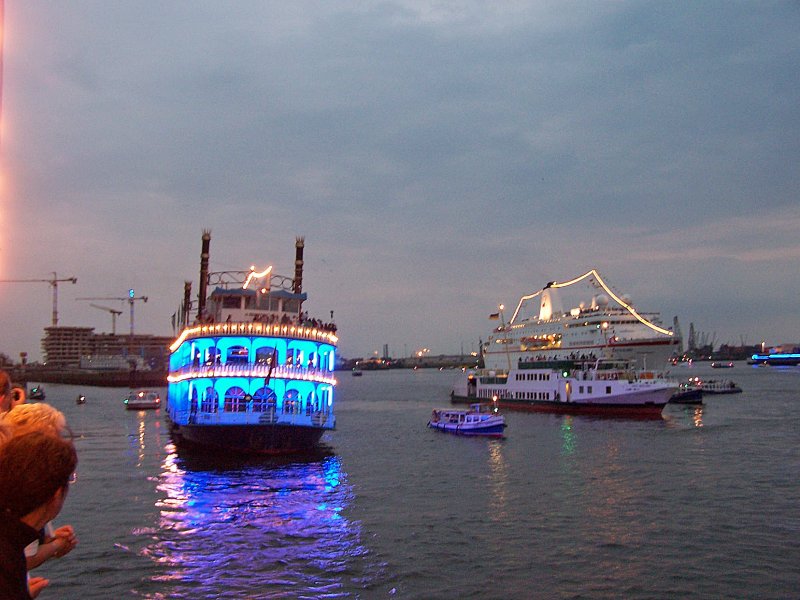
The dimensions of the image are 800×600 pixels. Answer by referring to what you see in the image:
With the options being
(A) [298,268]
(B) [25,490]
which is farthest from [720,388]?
(B) [25,490]

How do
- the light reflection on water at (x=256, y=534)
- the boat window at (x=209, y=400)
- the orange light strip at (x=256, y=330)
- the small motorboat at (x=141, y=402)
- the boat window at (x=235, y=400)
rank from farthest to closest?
the small motorboat at (x=141, y=402) → the orange light strip at (x=256, y=330) → the boat window at (x=209, y=400) → the boat window at (x=235, y=400) → the light reflection on water at (x=256, y=534)

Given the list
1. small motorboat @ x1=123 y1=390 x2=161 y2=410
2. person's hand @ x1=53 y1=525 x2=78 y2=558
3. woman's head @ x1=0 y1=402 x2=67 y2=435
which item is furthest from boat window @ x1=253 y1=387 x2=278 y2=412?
small motorboat @ x1=123 y1=390 x2=161 y2=410

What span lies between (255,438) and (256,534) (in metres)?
16.2

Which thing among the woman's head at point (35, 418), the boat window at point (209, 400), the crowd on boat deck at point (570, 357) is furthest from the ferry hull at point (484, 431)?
the woman's head at point (35, 418)

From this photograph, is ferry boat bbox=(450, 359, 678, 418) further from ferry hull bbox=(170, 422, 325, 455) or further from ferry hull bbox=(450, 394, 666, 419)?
ferry hull bbox=(170, 422, 325, 455)

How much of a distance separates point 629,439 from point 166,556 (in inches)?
1537

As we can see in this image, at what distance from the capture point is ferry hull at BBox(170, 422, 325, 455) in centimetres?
4109

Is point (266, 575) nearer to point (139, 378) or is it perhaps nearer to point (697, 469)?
point (697, 469)

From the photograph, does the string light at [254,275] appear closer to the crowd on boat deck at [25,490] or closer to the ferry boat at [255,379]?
the ferry boat at [255,379]

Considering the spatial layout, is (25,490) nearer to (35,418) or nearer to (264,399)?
(35,418)

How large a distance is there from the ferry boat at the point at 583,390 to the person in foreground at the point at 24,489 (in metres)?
72.2

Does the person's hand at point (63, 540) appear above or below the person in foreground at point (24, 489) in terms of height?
below

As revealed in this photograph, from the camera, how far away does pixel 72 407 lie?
96.0 meters

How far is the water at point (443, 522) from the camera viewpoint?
20484mm
